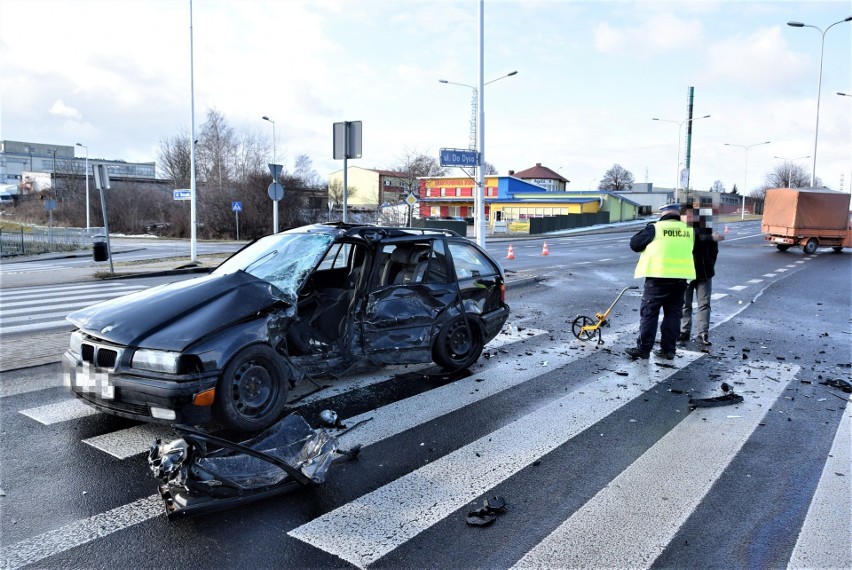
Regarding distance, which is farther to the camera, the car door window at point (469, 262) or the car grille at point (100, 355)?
the car door window at point (469, 262)

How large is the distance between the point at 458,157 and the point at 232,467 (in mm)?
12884

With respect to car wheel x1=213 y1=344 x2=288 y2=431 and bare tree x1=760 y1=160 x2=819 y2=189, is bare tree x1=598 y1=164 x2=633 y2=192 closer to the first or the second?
bare tree x1=760 y1=160 x2=819 y2=189

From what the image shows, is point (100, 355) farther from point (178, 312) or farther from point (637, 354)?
point (637, 354)

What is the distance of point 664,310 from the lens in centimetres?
717

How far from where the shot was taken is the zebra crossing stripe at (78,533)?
3.05m

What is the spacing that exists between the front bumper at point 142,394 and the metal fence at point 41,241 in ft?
89.7

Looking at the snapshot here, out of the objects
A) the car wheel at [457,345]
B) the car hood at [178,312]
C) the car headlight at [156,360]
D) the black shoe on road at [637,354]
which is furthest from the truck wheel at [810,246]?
the car headlight at [156,360]

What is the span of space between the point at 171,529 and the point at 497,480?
6.67 feet

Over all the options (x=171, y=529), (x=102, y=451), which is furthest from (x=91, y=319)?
(x=171, y=529)

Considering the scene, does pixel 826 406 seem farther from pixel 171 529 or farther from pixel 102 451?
pixel 102 451

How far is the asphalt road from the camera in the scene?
3152mm

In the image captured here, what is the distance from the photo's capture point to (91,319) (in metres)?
4.67

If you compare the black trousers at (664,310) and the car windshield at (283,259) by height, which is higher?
the car windshield at (283,259)

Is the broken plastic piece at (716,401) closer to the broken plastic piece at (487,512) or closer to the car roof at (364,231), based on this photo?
the broken plastic piece at (487,512)
